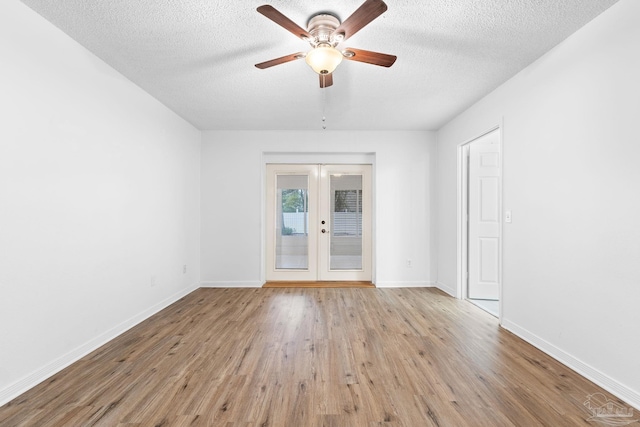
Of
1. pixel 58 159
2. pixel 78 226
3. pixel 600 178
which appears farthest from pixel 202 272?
pixel 600 178

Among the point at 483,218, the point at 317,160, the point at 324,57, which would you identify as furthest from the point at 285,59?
the point at 483,218

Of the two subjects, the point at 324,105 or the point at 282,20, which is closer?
the point at 282,20

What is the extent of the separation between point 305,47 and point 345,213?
3042mm

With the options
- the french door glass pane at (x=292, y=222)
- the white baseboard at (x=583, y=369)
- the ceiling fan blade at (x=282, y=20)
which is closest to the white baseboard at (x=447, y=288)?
the white baseboard at (x=583, y=369)

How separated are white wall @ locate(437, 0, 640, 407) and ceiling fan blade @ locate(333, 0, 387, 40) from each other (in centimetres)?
165

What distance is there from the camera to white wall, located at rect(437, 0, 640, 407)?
1872mm

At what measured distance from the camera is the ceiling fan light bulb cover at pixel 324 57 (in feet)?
6.88

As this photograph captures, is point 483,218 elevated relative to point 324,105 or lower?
lower

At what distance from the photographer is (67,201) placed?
2.29 metres

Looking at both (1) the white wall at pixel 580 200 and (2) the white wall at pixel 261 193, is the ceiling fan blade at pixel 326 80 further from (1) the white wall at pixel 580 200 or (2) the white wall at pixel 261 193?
(2) the white wall at pixel 261 193

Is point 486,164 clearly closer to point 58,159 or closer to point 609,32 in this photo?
point 609,32

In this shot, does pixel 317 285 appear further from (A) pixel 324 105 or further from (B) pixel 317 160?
(A) pixel 324 105

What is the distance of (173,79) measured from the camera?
3059 mm

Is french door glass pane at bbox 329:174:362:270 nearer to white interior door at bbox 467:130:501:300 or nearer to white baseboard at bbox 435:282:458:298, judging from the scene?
white baseboard at bbox 435:282:458:298
